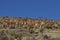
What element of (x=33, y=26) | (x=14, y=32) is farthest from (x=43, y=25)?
(x=14, y=32)

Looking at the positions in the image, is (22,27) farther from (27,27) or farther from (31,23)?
(31,23)

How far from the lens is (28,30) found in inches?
691

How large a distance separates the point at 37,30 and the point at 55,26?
2.57m

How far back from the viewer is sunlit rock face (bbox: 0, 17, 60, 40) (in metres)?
14.9

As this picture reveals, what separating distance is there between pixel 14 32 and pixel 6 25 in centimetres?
310

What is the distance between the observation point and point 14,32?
1568cm

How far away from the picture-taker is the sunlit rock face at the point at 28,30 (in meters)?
14.9

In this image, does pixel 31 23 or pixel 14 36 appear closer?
pixel 14 36

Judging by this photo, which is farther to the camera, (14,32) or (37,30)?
(37,30)

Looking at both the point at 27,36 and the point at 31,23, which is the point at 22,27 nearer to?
the point at 31,23

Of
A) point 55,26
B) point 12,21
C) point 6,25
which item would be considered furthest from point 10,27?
point 55,26

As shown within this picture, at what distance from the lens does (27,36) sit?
15.2 m

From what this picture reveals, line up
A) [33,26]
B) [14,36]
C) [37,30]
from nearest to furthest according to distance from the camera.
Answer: [14,36] < [37,30] < [33,26]

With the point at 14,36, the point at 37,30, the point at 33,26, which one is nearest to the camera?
the point at 14,36
